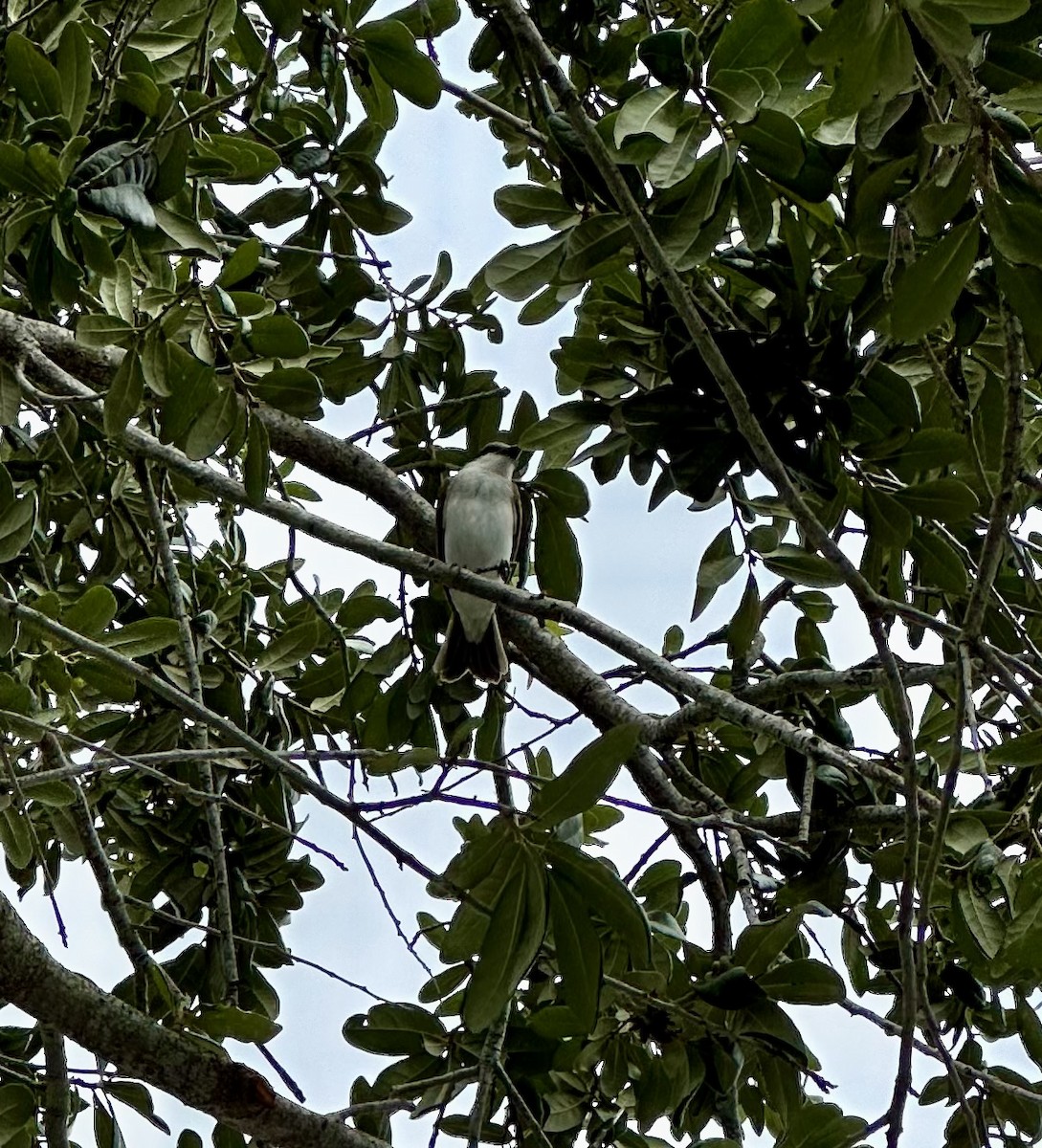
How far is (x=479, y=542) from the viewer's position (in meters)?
6.00

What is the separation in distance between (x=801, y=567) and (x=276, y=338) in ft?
4.09

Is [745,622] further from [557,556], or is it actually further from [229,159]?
[229,159]

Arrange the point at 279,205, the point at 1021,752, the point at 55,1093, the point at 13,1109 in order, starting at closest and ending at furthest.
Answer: the point at 1021,752 < the point at 13,1109 < the point at 55,1093 < the point at 279,205

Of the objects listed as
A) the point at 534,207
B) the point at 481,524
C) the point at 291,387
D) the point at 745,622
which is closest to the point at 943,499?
the point at 745,622

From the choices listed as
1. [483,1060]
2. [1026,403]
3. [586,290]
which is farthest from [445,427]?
[483,1060]

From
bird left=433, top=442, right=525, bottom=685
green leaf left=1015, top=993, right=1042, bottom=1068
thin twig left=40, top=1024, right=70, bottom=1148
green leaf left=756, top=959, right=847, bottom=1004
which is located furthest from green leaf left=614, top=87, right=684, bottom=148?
thin twig left=40, top=1024, right=70, bottom=1148

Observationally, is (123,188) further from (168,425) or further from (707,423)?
(707,423)

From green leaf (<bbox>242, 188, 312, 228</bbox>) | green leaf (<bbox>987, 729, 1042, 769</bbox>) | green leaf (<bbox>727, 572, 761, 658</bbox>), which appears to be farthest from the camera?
green leaf (<bbox>242, 188, 312, 228</bbox>)

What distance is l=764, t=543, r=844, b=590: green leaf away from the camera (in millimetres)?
2967

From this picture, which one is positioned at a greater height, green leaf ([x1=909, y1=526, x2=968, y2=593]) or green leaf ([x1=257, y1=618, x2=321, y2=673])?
green leaf ([x1=257, y1=618, x2=321, y2=673])

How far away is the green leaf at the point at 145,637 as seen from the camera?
9.63 ft

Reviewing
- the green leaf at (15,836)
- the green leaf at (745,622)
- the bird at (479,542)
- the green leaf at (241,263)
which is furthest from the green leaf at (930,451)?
the green leaf at (15,836)

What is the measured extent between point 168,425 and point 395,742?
138cm

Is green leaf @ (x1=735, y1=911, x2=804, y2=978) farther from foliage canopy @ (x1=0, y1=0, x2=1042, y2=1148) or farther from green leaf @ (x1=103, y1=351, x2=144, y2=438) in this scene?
green leaf @ (x1=103, y1=351, x2=144, y2=438)
